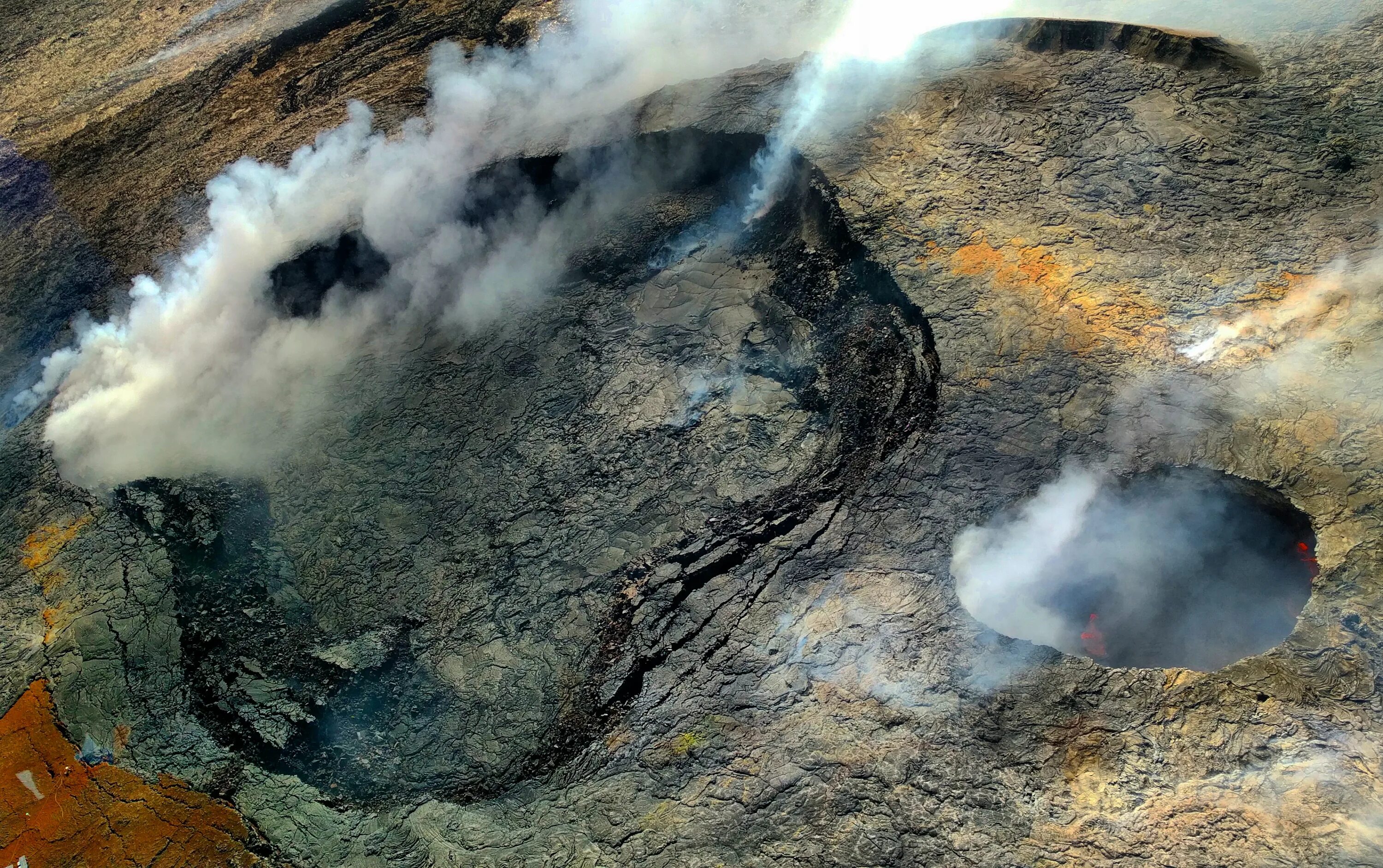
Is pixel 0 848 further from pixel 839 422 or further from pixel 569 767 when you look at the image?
pixel 839 422

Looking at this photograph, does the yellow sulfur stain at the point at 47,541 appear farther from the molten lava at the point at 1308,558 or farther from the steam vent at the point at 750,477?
the molten lava at the point at 1308,558

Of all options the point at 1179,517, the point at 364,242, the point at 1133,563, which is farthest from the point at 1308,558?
the point at 364,242

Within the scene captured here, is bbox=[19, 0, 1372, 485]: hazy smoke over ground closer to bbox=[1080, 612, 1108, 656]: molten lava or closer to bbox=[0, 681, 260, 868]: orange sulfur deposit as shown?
bbox=[0, 681, 260, 868]: orange sulfur deposit

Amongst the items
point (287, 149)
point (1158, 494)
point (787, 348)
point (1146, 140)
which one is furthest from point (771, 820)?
point (287, 149)

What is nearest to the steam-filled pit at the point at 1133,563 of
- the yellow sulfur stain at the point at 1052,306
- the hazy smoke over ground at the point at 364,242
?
the yellow sulfur stain at the point at 1052,306

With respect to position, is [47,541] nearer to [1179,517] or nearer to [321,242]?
[321,242]
